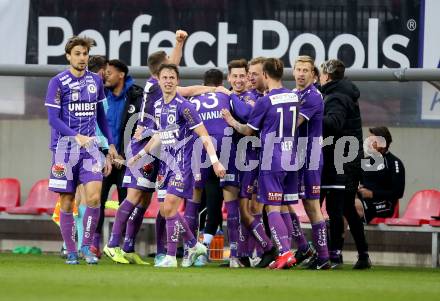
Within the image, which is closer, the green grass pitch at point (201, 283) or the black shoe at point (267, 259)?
the green grass pitch at point (201, 283)

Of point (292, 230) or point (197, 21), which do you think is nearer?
point (292, 230)

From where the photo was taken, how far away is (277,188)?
39.9 ft

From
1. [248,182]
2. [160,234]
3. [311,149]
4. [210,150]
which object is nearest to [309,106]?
[311,149]

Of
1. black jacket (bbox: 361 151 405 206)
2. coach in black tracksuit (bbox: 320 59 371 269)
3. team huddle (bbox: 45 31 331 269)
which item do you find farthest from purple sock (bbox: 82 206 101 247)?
black jacket (bbox: 361 151 405 206)

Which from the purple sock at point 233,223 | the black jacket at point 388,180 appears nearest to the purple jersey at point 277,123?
the purple sock at point 233,223

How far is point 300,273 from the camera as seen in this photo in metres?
11.6

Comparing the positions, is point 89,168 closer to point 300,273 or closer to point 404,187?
point 300,273

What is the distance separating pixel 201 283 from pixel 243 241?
2.88m

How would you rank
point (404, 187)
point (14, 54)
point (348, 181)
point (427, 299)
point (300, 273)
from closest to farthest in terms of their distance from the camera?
point (427, 299) → point (300, 273) → point (348, 181) → point (404, 187) → point (14, 54)

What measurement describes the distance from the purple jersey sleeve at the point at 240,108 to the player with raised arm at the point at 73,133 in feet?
4.81

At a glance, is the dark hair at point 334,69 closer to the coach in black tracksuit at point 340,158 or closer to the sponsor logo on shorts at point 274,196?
the coach in black tracksuit at point 340,158

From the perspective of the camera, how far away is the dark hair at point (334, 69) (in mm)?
12828

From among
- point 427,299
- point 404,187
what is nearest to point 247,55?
point 404,187

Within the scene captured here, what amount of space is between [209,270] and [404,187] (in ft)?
12.0
